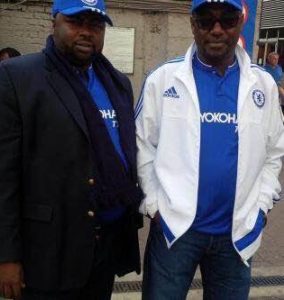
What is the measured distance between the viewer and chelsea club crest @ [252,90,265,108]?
95.8 inches

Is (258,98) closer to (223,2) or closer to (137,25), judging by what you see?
(223,2)

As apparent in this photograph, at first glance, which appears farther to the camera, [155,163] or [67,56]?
[155,163]

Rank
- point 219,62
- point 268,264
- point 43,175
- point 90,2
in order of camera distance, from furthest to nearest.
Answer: point 268,264
point 219,62
point 90,2
point 43,175

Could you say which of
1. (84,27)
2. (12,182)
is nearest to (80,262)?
(12,182)

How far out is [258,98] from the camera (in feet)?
8.05

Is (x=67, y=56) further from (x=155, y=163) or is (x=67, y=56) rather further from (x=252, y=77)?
(x=252, y=77)

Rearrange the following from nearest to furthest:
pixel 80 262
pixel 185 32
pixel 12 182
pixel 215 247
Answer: pixel 12 182 → pixel 80 262 → pixel 215 247 → pixel 185 32

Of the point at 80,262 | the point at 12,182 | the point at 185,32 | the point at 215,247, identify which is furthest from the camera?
the point at 185,32

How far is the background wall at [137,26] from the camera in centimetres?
804

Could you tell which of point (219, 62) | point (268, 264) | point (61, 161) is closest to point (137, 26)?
point (268, 264)

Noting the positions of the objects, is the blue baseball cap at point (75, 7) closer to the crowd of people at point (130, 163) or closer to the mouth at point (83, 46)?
the crowd of people at point (130, 163)

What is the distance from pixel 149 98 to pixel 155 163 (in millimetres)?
Answer: 318

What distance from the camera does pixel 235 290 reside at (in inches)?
98.8

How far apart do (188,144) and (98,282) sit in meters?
0.80
